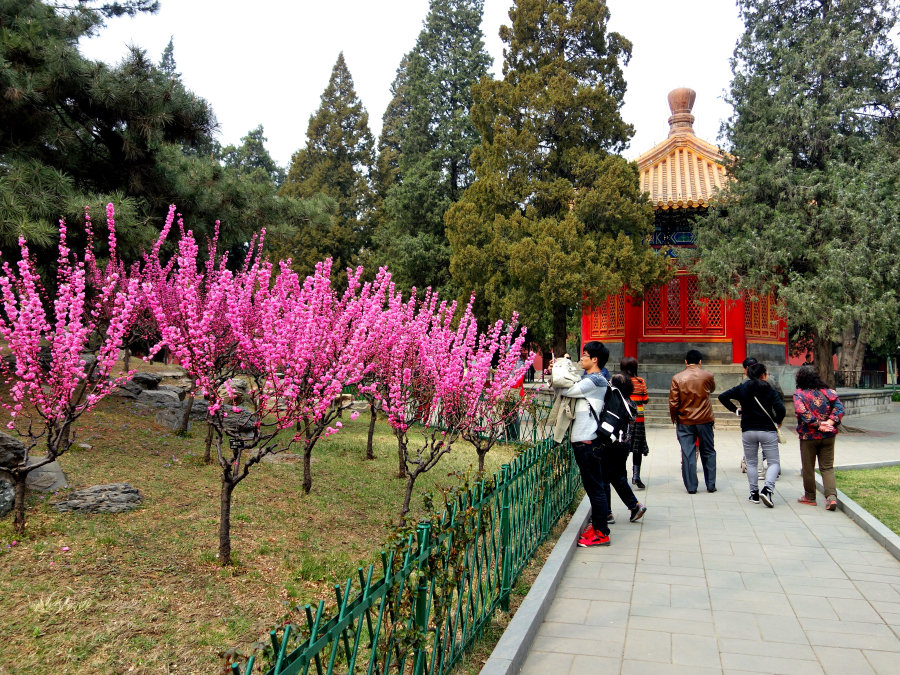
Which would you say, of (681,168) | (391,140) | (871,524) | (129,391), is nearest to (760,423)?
(871,524)

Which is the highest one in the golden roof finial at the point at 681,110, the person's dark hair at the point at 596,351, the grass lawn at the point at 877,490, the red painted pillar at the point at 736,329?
the golden roof finial at the point at 681,110

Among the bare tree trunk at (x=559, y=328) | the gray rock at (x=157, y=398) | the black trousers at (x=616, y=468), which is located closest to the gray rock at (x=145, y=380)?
the gray rock at (x=157, y=398)

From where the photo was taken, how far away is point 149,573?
468 centimetres

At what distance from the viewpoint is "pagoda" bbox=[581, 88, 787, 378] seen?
17031 mm

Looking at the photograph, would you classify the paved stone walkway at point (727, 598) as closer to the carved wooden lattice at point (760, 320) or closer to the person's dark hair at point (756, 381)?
the person's dark hair at point (756, 381)

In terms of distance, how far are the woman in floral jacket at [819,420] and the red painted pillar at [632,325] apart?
10664mm

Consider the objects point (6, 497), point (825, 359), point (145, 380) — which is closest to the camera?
point (6, 497)

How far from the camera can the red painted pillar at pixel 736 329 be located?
669 inches

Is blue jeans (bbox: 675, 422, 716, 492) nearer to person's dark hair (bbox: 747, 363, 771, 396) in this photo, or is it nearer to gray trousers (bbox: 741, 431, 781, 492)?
gray trousers (bbox: 741, 431, 781, 492)

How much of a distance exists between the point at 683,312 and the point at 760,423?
10.6 m

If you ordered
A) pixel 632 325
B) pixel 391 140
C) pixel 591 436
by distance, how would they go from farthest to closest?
1. pixel 391 140
2. pixel 632 325
3. pixel 591 436

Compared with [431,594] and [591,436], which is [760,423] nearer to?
[591,436]

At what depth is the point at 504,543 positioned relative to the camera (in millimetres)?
4309

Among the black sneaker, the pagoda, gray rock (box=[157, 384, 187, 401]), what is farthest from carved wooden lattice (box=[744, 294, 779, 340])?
gray rock (box=[157, 384, 187, 401])
